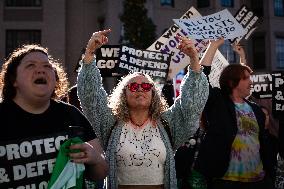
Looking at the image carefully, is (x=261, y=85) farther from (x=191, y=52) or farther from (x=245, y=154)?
(x=191, y=52)

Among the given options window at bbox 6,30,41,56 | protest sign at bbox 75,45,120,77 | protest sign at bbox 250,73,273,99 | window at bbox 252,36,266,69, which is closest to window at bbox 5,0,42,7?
window at bbox 6,30,41,56

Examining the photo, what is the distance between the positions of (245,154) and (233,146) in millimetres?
124

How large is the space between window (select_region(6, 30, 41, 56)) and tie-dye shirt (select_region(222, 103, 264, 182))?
1901 centimetres

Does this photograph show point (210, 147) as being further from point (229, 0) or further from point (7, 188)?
point (229, 0)

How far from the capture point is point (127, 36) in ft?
61.1

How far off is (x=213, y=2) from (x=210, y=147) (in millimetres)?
21899

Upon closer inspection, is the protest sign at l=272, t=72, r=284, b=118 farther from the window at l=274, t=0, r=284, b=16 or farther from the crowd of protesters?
the window at l=274, t=0, r=284, b=16

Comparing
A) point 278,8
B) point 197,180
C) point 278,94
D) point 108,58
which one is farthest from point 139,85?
point 278,8

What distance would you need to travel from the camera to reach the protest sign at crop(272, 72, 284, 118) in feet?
18.8

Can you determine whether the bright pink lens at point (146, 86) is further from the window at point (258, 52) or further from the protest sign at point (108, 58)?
the window at point (258, 52)

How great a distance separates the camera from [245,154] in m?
4.05

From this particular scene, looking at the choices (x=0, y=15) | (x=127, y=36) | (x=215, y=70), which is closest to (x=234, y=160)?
(x=215, y=70)

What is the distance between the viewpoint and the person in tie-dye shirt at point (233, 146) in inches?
159

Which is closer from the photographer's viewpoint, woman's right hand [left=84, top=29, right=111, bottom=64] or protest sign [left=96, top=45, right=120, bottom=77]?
woman's right hand [left=84, top=29, right=111, bottom=64]
